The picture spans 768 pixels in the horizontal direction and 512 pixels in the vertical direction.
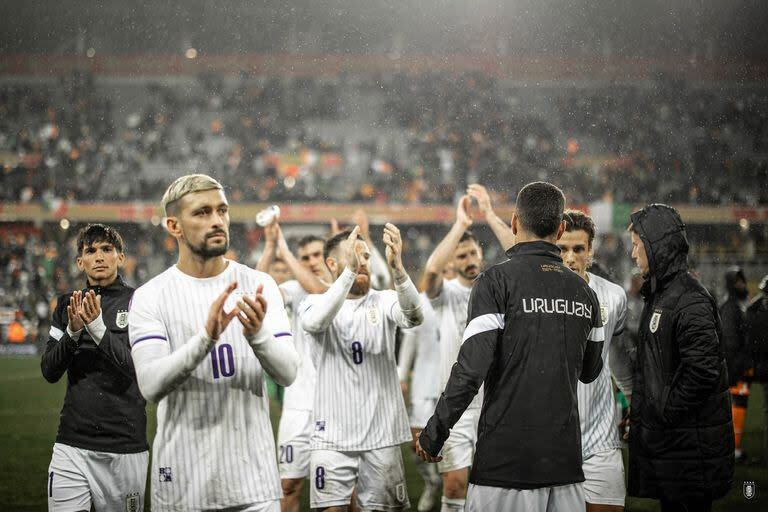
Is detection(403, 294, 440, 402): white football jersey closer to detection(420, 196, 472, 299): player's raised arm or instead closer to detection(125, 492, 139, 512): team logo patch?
detection(420, 196, 472, 299): player's raised arm

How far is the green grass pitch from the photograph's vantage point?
Result: 754cm

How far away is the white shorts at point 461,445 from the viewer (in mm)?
5914

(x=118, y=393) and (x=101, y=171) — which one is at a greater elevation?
(x=101, y=171)

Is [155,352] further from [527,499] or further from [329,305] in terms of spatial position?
[527,499]

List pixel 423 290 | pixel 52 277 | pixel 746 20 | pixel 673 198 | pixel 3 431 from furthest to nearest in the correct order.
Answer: pixel 746 20 < pixel 673 198 < pixel 52 277 < pixel 3 431 < pixel 423 290

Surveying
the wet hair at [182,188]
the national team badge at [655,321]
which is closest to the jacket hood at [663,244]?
the national team badge at [655,321]

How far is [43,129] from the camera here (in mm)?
32000

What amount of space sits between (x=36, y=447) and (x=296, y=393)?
5.67 metres

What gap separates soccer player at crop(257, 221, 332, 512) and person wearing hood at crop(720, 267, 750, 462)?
466 centimetres

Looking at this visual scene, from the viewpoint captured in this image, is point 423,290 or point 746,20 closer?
point 423,290

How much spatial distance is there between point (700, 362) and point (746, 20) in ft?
125

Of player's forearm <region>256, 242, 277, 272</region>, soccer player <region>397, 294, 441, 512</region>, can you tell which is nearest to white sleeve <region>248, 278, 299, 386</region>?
player's forearm <region>256, 242, 277, 272</region>

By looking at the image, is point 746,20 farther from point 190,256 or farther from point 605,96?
point 190,256

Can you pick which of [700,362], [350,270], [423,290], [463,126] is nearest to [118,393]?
[350,270]
